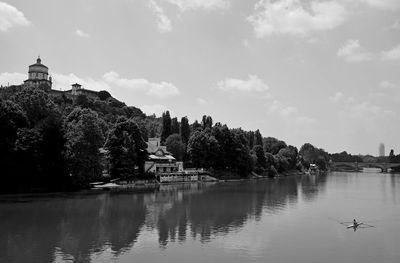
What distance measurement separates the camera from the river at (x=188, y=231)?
75.5ft

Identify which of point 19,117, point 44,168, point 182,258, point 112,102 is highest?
point 112,102

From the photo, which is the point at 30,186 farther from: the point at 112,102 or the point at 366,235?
the point at 112,102

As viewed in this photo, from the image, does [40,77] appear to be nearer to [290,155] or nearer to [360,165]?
[290,155]

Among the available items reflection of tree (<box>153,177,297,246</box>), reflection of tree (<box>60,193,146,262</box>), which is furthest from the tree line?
reflection of tree (<box>153,177,297,246</box>)

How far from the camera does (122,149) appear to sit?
62.9m

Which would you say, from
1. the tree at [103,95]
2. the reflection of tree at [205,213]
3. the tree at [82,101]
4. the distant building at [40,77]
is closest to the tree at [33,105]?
the reflection of tree at [205,213]

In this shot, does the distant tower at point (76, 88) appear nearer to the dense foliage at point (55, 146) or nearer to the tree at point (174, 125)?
the tree at point (174, 125)

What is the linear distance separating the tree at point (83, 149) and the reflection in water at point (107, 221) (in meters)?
3.90

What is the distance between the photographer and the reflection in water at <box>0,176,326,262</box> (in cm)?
2381

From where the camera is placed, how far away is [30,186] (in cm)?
4947

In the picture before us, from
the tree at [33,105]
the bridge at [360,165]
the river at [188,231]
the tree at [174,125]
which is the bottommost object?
the river at [188,231]

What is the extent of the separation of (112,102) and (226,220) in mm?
100221

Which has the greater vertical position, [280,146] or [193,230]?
[280,146]

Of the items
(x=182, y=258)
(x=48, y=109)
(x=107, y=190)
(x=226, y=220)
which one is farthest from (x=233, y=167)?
(x=182, y=258)
